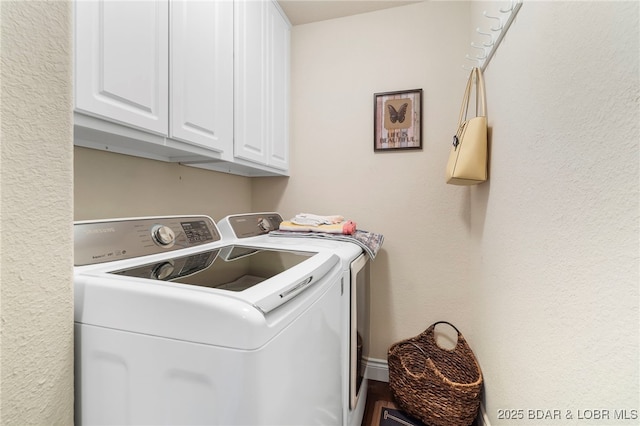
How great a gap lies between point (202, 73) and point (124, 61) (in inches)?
14.3

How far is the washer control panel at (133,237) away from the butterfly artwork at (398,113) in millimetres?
1360

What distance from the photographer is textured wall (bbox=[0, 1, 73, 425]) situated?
1.43ft

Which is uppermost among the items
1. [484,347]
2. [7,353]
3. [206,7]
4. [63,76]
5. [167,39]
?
[206,7]

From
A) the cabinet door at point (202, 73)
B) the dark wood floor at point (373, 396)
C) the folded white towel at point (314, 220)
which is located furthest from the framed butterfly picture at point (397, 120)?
the dark wood floor at point (373, 396)

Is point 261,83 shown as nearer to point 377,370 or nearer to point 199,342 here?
point 199,342

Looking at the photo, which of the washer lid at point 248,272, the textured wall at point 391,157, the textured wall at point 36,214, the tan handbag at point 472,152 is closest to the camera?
the textured wall at point 36,214

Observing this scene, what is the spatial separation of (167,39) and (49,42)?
0.59 metres

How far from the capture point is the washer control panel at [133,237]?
79cm

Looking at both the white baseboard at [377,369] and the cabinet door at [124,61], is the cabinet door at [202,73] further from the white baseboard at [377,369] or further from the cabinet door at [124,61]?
the white baseboard at [377,369]

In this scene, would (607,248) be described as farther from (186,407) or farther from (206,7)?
(206,7)

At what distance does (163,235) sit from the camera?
1.05 metres

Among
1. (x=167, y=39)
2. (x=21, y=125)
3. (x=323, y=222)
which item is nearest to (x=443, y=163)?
(x=323, y=222)

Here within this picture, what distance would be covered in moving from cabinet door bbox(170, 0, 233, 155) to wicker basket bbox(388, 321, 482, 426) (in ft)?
5.09

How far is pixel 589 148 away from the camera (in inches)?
23.6
